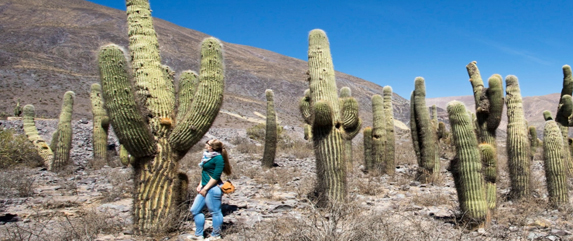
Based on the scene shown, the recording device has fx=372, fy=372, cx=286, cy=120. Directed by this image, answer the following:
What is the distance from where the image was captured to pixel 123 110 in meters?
4.61

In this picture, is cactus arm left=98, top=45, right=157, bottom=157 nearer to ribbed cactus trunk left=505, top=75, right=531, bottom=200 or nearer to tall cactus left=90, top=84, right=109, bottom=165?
ribbed cactus trunk left=505, top=75, right=531, bottom=200

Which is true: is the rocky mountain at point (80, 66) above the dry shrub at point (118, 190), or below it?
above

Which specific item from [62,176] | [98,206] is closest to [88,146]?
[62,176]

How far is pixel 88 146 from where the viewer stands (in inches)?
623

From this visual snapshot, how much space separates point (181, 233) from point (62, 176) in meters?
7.15

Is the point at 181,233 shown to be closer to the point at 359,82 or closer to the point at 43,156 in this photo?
the point at 43,156

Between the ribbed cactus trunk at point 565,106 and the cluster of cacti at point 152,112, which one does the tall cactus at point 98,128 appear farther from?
the ribbed cactus trunk at point 565,106

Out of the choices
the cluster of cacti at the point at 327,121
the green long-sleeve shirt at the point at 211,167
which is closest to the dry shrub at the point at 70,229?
the green long-sleeve shirt at the point at 211,167

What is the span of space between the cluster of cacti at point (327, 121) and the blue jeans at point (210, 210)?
1928 millimetres

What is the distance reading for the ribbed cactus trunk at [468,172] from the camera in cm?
498

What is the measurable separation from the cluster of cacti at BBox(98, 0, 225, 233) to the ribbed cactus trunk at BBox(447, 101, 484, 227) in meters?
3.45

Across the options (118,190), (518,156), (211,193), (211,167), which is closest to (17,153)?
(118,190)

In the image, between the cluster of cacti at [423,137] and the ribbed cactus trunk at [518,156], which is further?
the cluster of cacti at [423,137]

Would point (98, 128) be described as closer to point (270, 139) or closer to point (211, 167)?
point (270, 139)
